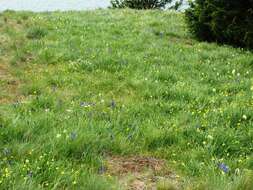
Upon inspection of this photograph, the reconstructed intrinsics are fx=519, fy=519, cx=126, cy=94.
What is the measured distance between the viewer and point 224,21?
12.9m

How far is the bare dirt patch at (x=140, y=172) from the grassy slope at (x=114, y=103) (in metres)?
0.12

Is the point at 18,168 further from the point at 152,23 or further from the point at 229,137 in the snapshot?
the point at 152,23

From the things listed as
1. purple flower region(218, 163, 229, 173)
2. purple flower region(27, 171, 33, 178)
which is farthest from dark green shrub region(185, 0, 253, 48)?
purple flower region(27, 171, 33, 178)

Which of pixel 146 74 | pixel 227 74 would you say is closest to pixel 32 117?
Answer: pixel 146 74

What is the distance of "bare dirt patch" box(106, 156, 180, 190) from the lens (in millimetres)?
5293

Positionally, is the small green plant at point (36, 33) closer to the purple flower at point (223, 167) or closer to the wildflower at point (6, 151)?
the wildflower at point (6, 151)

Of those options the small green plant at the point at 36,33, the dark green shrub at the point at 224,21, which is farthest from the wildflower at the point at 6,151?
the dark green shrub at the point at 224,21

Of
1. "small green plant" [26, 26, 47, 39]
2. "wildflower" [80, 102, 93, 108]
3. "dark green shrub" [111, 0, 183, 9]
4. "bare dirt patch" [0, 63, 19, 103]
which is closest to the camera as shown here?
"wildflower" [80, 102, 93, 108]

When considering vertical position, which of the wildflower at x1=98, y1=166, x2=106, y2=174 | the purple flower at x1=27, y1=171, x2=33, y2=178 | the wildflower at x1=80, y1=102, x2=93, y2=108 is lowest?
the wildflower at x1=98, y1=166, x2=106, y2=174

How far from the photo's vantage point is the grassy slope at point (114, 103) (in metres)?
5.39

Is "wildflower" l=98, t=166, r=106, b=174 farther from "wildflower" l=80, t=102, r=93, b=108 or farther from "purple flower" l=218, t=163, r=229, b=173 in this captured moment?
"wildflower" l=80, t=102, r=93, b=108

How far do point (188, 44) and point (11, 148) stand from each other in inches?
321

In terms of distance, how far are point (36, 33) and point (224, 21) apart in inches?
183

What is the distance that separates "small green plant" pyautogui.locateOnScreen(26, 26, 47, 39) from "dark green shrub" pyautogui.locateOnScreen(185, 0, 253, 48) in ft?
12.8
